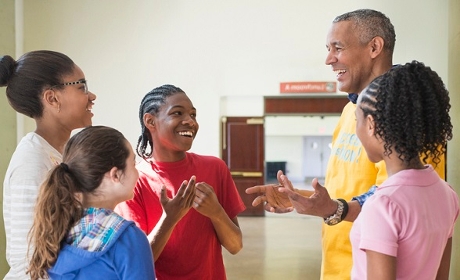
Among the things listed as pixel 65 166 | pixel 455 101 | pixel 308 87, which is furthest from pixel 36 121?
pixel 308 87

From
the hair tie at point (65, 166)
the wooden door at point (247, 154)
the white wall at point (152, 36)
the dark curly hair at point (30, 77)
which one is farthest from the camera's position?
the wooden door at point (247, 154)

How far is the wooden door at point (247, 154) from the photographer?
11289 mm

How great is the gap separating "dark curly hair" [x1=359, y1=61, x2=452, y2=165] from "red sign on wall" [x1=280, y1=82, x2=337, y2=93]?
963cm

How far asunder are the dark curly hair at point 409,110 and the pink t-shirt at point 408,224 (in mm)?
74

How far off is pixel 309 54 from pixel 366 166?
904 cm

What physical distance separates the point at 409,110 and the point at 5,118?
6.24 meters

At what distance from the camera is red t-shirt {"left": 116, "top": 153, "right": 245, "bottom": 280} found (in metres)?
1.82

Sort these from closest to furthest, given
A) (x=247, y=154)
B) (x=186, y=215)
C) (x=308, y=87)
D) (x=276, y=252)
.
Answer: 1. (x=186, y=215)
2. (x=276, y=252)
3. (x=308, y=87)
4. (x=247, y=154)

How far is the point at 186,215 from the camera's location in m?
1.91

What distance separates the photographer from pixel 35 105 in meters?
1.75

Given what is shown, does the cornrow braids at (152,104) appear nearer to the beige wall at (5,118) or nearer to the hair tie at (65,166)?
the hair tie at (65,166)

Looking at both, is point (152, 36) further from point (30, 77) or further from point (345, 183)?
point (345, 183)

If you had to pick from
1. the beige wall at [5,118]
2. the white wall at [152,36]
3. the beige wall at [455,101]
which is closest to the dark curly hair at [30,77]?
the beige wall at [455,101]

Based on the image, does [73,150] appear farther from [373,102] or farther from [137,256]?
[373,102]
